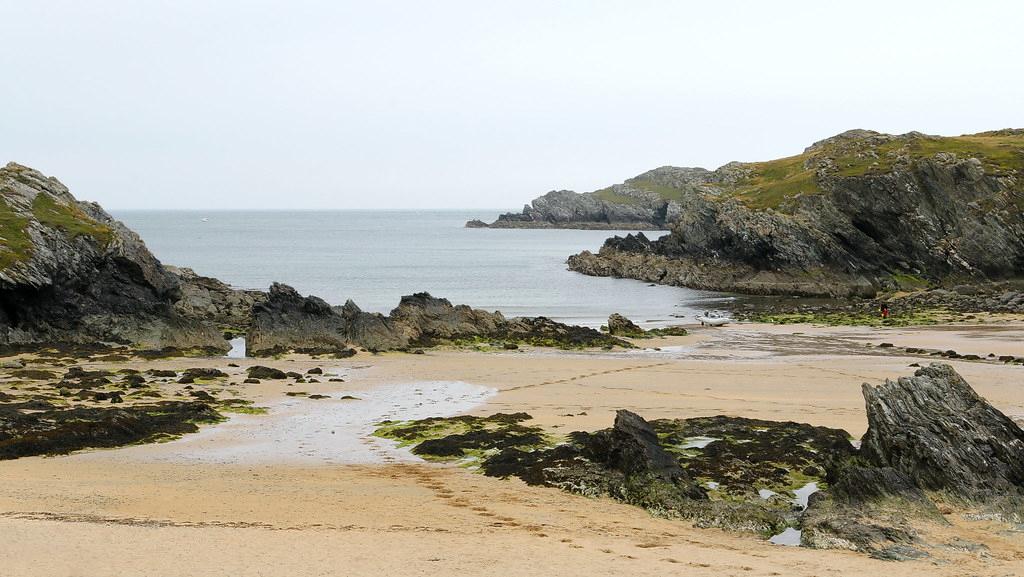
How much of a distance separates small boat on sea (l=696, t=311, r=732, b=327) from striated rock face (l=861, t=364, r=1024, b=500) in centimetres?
4202

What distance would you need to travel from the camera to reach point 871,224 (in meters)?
86.9

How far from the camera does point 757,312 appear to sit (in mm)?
68875

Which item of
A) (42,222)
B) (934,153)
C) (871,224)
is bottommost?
(871,224)

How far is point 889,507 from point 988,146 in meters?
94.0

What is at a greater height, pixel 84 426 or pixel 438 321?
pixel 84 426

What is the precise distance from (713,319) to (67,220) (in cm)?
4271

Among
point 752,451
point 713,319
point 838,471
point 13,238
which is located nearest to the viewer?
point 838,471

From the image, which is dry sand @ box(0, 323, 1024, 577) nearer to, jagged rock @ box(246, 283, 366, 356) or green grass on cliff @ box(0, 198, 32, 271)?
jagged rock @ box(246, 283, 366, 356)

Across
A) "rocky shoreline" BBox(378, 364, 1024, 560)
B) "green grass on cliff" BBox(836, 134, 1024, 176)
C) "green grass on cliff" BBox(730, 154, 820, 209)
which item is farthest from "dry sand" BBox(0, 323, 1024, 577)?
"green grass on cliff" BBox(836, 134, 1024, 176)

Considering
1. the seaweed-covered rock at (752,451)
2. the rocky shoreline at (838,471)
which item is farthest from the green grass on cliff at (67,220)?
the seaweed-covered rock at (752,451)

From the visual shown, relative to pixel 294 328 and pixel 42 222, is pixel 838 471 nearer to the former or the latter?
pixel 294 328

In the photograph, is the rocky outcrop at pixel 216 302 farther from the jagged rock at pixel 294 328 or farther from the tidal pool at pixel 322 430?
→ the tidal pool at pixel 322 430

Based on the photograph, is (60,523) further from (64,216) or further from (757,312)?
(757,312)

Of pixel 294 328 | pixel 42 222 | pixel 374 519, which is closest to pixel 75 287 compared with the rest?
pixel 42 222
